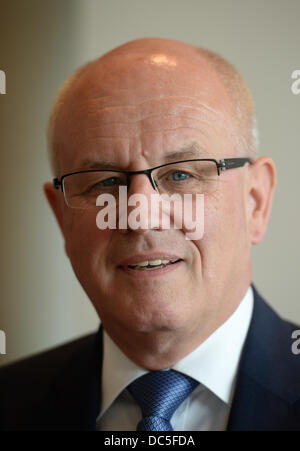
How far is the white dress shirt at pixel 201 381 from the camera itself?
122cm

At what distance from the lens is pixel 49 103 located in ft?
7.06

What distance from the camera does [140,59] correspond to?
121 centimetres

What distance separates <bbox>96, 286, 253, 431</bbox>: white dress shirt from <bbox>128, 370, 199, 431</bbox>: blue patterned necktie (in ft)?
0.07

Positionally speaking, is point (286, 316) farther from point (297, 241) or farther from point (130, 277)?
point (130, 277)

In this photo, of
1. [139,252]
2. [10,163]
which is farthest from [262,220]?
[10,163]

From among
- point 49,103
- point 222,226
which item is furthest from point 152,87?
point 49,103

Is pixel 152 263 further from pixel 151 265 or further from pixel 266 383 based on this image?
pixel 266 383

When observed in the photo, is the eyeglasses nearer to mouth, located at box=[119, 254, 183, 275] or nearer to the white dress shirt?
mouth, located at box=[119, 254, 183, 275]

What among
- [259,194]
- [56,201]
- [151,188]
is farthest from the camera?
[56,201]

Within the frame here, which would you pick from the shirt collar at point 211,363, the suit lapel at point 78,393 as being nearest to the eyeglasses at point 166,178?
the shirt collar at point 211,363

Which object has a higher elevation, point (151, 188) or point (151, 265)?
point (151, 188)

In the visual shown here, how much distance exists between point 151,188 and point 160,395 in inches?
18.6
